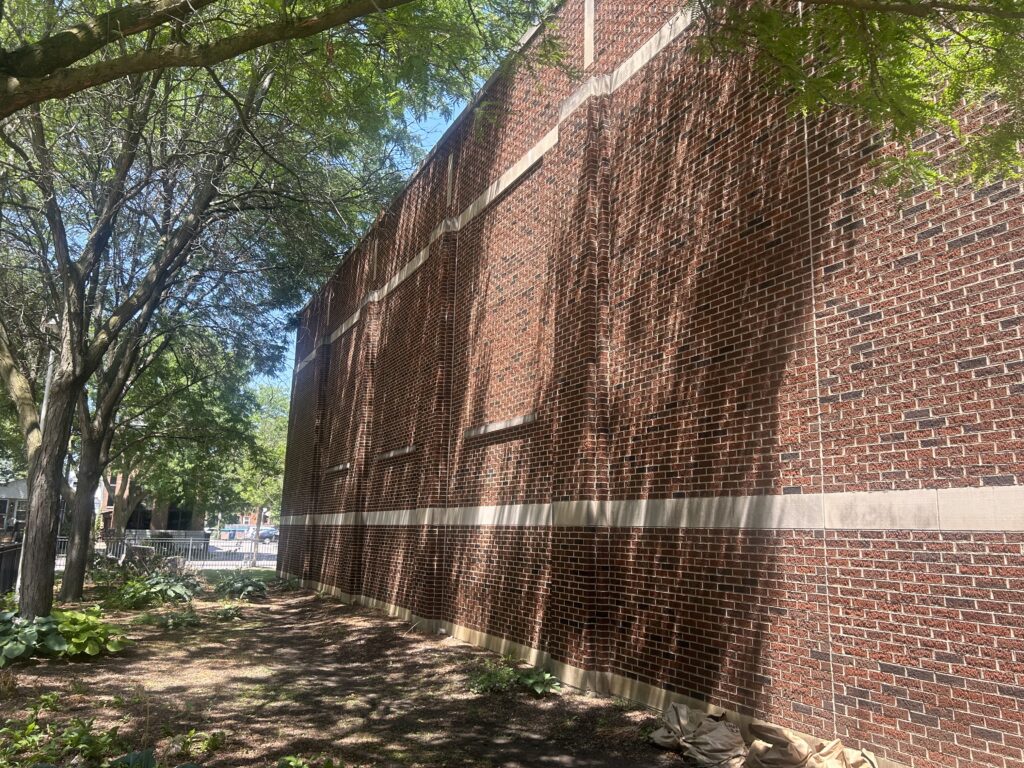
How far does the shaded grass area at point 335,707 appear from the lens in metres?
6.44

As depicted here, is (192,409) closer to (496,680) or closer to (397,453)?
(397,453)

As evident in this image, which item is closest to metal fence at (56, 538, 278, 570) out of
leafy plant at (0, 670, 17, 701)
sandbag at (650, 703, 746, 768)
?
leafy plant at (0, 670, 17, 701)

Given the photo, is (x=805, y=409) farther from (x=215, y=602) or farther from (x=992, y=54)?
(x=215, y=602)

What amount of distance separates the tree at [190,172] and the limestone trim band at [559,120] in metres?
1.30

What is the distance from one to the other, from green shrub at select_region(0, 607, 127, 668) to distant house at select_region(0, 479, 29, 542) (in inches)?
686

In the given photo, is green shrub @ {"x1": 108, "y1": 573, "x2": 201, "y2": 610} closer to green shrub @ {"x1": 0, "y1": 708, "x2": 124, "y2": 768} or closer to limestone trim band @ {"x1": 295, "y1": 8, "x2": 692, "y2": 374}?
limestone trim band @ {"x1": 295, "y1": 8, "x2": 692, "y2": 374}

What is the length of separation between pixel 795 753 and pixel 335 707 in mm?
4887

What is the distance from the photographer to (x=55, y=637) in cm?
987

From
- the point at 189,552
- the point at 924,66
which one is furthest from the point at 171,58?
the point at 189,552

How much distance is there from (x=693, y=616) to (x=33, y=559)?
964 cm

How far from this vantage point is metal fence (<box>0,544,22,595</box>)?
15755 millimetres

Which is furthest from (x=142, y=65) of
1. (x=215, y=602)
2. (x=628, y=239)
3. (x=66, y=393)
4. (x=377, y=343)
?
(x=215, y=602)

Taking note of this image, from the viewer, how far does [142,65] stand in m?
5.56

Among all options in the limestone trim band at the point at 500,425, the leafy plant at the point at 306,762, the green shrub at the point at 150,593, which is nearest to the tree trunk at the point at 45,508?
the green shrub at the point at 150,593
